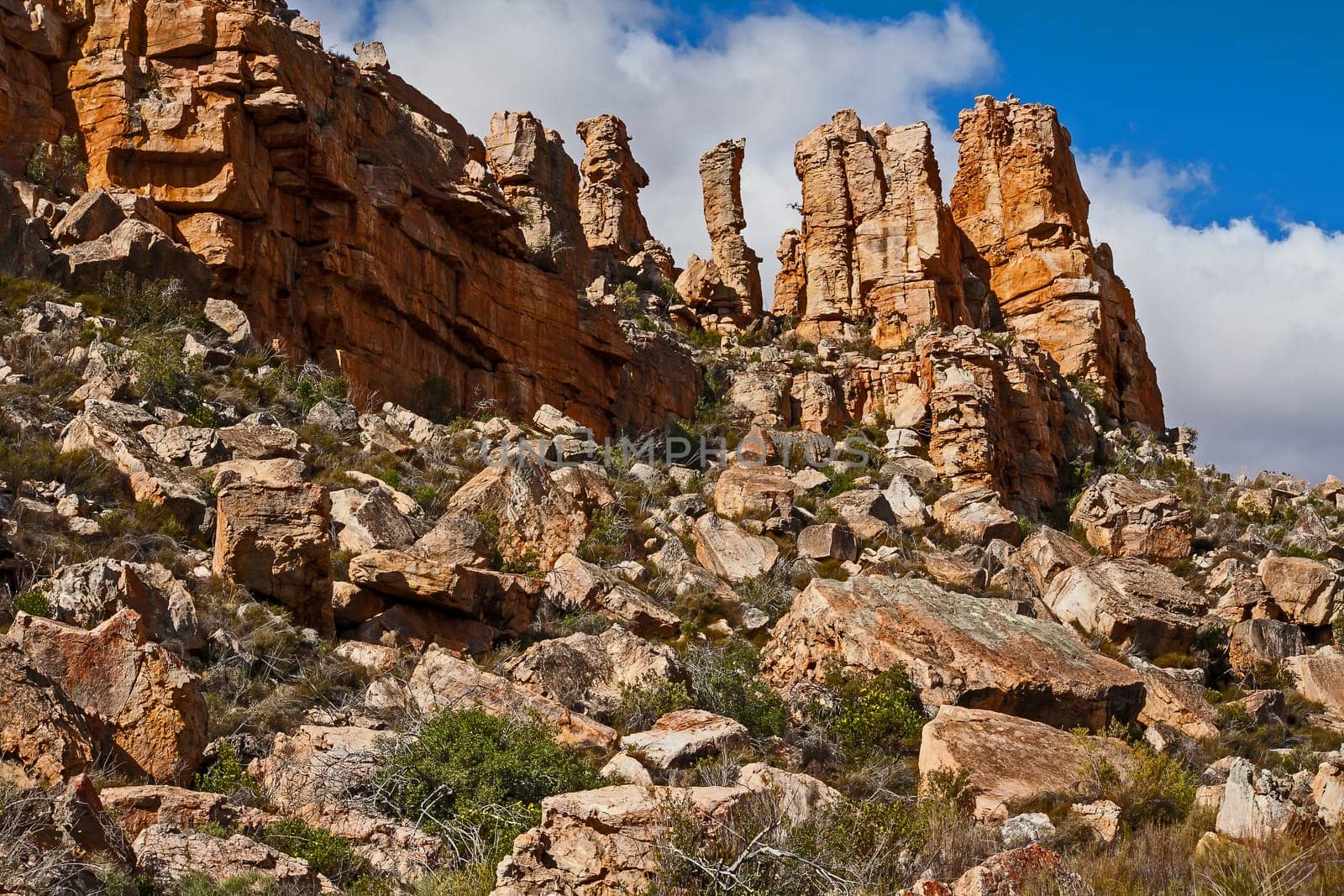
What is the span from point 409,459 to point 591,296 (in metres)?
14.8

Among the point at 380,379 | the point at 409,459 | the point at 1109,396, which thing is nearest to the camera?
the point at 409,459

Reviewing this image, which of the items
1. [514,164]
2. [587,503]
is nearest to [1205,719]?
[587,503]

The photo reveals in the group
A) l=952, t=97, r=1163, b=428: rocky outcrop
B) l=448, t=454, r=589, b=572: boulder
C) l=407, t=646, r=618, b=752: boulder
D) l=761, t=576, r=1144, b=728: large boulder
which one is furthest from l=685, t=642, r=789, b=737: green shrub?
l=952, t=97, r=1163, b=428: rocky outcrop

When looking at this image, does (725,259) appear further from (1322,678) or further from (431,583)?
(431,583)

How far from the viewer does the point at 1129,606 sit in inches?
784

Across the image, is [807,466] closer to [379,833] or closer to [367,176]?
[367,176]

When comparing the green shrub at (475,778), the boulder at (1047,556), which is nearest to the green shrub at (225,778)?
the green shrub at (475,778)

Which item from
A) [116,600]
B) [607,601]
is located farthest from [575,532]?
[116,600]

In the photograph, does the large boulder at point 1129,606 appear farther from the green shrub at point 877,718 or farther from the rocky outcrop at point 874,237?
the rocky outcrop at point 874,237

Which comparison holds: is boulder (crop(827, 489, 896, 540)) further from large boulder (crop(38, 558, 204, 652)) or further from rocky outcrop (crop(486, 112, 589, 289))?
large boulder (crop(38, 558, 204, 652))

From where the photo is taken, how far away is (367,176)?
27.7 m

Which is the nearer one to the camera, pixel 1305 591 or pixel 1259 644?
pixel 1259 644

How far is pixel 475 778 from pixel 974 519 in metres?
17.2

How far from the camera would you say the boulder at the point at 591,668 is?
13219mm
